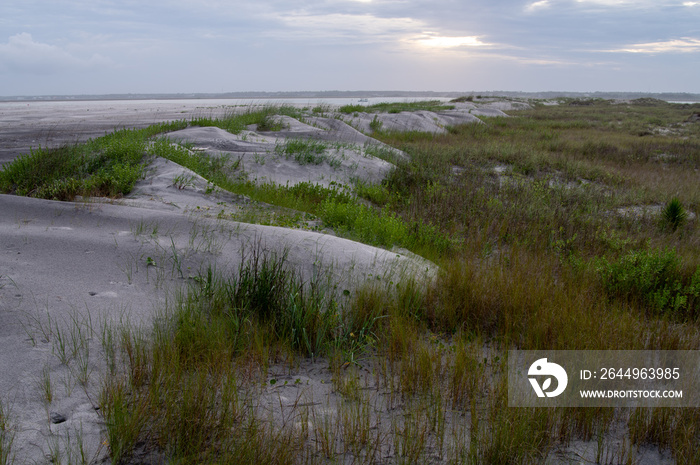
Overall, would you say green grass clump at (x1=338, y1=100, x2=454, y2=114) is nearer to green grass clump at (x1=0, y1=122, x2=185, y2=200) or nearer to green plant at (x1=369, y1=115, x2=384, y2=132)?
green plant at (x1=369, y1=115, x2=384, y2=132)

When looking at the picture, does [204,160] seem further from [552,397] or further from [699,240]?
[699,240]

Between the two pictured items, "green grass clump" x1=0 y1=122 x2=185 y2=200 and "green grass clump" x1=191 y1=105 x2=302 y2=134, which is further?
"green grass clump" x1=191 y1=105 x2=302 y2=134

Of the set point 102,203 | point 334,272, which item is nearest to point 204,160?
point 102,203

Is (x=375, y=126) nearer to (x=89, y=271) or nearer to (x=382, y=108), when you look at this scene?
(x=382, y=108)

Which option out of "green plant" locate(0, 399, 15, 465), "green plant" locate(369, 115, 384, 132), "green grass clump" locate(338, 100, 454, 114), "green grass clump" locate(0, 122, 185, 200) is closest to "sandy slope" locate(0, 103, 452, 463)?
"green plant" locate(0, 399, 15, 465)

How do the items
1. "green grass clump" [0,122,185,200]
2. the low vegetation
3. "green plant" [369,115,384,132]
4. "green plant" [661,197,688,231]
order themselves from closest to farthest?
the low vegetation → "green grass clump" [0,122,185,200] → "green plant" [661,197,688,231] → "green plant" [369,115,384,132]

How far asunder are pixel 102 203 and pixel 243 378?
153 inches

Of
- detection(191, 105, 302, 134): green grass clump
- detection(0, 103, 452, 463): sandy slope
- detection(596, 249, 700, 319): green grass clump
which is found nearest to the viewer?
detection(0, 103, 452, 463): sandy slope

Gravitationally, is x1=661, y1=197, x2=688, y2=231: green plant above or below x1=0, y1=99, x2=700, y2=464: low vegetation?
above

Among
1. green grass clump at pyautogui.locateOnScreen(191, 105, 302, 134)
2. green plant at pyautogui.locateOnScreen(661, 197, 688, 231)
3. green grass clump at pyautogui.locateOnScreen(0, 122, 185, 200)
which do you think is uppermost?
green grass clump at pyautogui.locateOnScreen(191, 105, 302, 134)

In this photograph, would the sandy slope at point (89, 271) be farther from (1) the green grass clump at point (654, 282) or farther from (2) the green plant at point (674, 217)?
(2) the green plant at point (674, 217)

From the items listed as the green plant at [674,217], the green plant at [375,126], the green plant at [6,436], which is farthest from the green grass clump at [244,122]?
the green plant at [6,436]

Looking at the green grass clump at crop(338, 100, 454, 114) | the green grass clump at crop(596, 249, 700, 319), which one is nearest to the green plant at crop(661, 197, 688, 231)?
the green grass clump at crop(596, 249, 700, 319)

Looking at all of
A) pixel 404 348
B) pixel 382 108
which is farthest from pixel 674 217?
pixel 382 108
